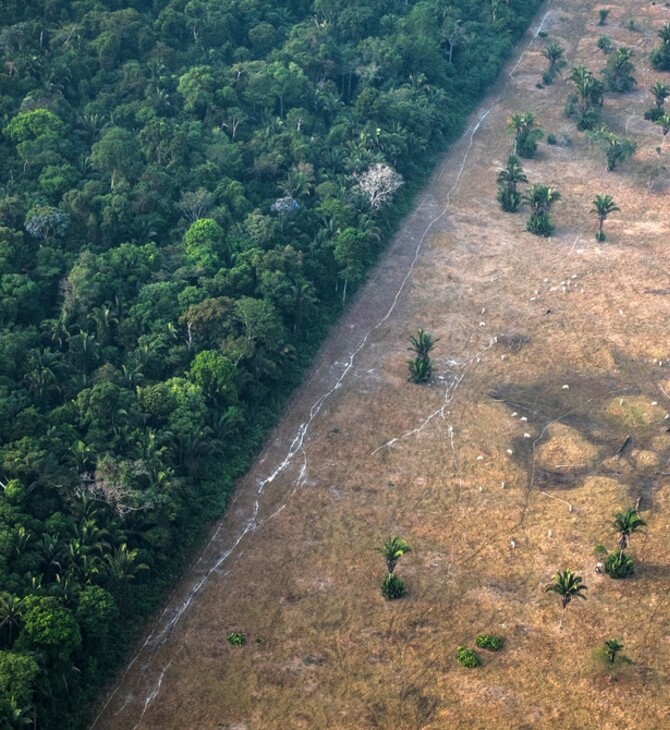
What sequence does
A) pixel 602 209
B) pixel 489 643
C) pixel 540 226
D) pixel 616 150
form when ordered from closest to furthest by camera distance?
pixel 489 643 < pixel 602 209 < pixel 540 226 < pixel 616 150

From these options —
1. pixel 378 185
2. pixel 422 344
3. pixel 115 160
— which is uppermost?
pixel 115 160

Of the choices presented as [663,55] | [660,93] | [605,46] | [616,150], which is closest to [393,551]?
[616,150]

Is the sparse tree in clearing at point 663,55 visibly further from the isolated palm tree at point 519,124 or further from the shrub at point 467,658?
the shrub at point 467,658

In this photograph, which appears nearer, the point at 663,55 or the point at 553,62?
the point at 663,55

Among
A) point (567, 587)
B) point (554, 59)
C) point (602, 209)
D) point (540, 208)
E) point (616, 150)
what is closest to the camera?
point (567, 587)

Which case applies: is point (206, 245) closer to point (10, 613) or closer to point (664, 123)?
point (10, 613)

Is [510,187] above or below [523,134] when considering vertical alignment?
below
